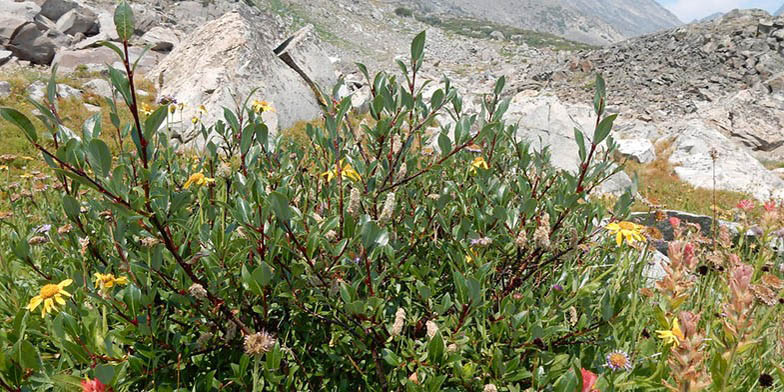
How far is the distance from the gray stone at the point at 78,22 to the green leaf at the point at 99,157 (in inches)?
839

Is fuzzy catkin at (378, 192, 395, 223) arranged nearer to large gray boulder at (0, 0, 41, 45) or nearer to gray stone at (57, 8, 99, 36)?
large gray boulder at (0, 0, 41, 45)

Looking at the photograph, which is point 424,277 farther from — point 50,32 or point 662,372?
point 50,32

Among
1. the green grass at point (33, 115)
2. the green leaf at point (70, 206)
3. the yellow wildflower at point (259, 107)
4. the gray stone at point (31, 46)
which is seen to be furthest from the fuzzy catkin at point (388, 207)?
the gray stone at point (31, 46)

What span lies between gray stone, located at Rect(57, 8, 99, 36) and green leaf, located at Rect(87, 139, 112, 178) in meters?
21.3

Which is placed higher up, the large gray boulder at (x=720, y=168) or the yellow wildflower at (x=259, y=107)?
the yellow wildflower at (x=259, y=107)

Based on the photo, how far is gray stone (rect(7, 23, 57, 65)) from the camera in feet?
44.8

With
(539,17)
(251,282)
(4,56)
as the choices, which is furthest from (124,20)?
(539,17)

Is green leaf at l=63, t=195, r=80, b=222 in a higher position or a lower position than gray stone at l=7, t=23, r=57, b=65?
higher

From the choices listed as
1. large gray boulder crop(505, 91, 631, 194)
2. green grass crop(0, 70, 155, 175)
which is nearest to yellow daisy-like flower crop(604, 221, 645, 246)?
green grass crop(0, 70, 155, 175)

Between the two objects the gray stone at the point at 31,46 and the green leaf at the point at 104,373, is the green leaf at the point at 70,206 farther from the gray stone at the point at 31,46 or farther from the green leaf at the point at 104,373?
the gray stone at the point at 31,46

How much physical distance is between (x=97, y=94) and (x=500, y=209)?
10.1 meters

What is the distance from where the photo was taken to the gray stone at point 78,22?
1712 cm

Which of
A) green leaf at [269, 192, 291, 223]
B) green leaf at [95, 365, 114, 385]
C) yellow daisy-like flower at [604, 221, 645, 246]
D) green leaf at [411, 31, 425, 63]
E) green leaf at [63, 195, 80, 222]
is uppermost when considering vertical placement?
green leaf at [411, 31, 425, 63]

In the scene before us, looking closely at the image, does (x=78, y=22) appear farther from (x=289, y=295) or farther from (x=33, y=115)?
(x=289, y=295)
